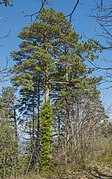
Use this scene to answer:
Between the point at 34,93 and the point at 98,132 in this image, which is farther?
the point at 34,93

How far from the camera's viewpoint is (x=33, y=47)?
21609mm

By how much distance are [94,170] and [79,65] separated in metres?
13.0

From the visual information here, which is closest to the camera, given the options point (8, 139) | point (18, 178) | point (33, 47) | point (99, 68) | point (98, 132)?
point (99, 68)

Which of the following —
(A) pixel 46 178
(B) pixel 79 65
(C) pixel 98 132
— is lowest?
(A) pixel 46 178

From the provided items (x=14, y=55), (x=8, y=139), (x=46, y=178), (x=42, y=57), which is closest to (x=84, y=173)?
(x=46, y=178)

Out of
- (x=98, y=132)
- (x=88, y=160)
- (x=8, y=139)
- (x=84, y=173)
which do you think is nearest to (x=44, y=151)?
(x=8, y=139)

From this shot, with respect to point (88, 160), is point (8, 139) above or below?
above

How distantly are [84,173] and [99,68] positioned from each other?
5.50 m

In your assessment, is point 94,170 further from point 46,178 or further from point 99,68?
point 99,68

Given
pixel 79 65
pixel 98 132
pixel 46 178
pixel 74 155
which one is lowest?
pixel 46 178

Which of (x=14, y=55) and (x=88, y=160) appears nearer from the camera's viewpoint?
(x=88, y=160)

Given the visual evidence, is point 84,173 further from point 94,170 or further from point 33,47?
point 33,47

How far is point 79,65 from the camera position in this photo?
22094 mm

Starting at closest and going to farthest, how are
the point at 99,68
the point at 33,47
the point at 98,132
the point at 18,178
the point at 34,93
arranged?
the point at 99,68, the point at 18,178, the point at 98,132, the point at 33,47, the point at 34,93
